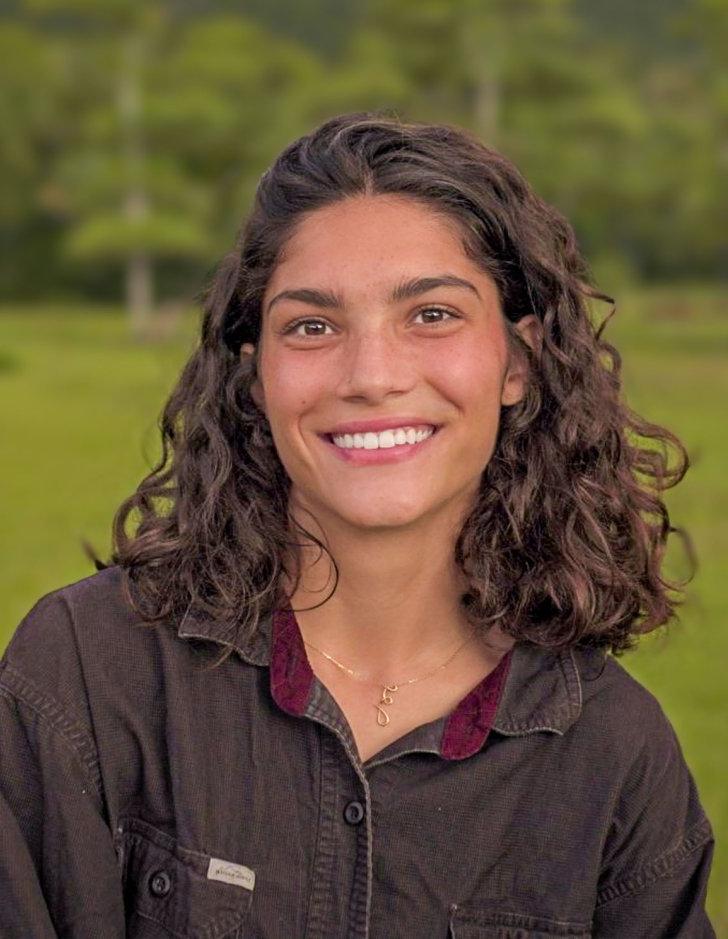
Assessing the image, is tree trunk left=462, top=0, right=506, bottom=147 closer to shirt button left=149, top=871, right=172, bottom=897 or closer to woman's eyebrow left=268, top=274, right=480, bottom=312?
woman's eyebrow left=268, top=274, right=480, bottom=312

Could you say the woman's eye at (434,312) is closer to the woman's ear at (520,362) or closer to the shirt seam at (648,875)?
the woman's ear at (520,362)

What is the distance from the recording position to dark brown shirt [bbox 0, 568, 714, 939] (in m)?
1.73

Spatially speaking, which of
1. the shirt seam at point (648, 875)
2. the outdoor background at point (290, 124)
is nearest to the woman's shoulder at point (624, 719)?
the shirt seam at point (648, 875)

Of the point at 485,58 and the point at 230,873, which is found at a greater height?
the point at 485,58

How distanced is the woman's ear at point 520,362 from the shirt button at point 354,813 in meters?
0.58

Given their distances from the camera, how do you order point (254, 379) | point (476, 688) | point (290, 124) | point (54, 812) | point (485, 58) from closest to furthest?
point (54, 812) < point (476, 688) < point (254, 379) < point (290, 124) < point (485, 58)

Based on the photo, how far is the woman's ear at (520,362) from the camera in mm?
1953

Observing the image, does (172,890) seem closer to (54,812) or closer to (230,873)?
(230,873)

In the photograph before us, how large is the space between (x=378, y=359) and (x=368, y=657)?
0.44 m

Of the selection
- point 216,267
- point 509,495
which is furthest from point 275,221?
point 509,495

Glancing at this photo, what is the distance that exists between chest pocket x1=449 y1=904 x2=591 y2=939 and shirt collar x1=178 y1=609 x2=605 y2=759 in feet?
0.64

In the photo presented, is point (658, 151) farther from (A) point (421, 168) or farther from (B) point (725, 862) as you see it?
(A) point (421, 168)

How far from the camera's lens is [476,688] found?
1905mm

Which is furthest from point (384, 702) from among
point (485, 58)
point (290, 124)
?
point (485, 58)
